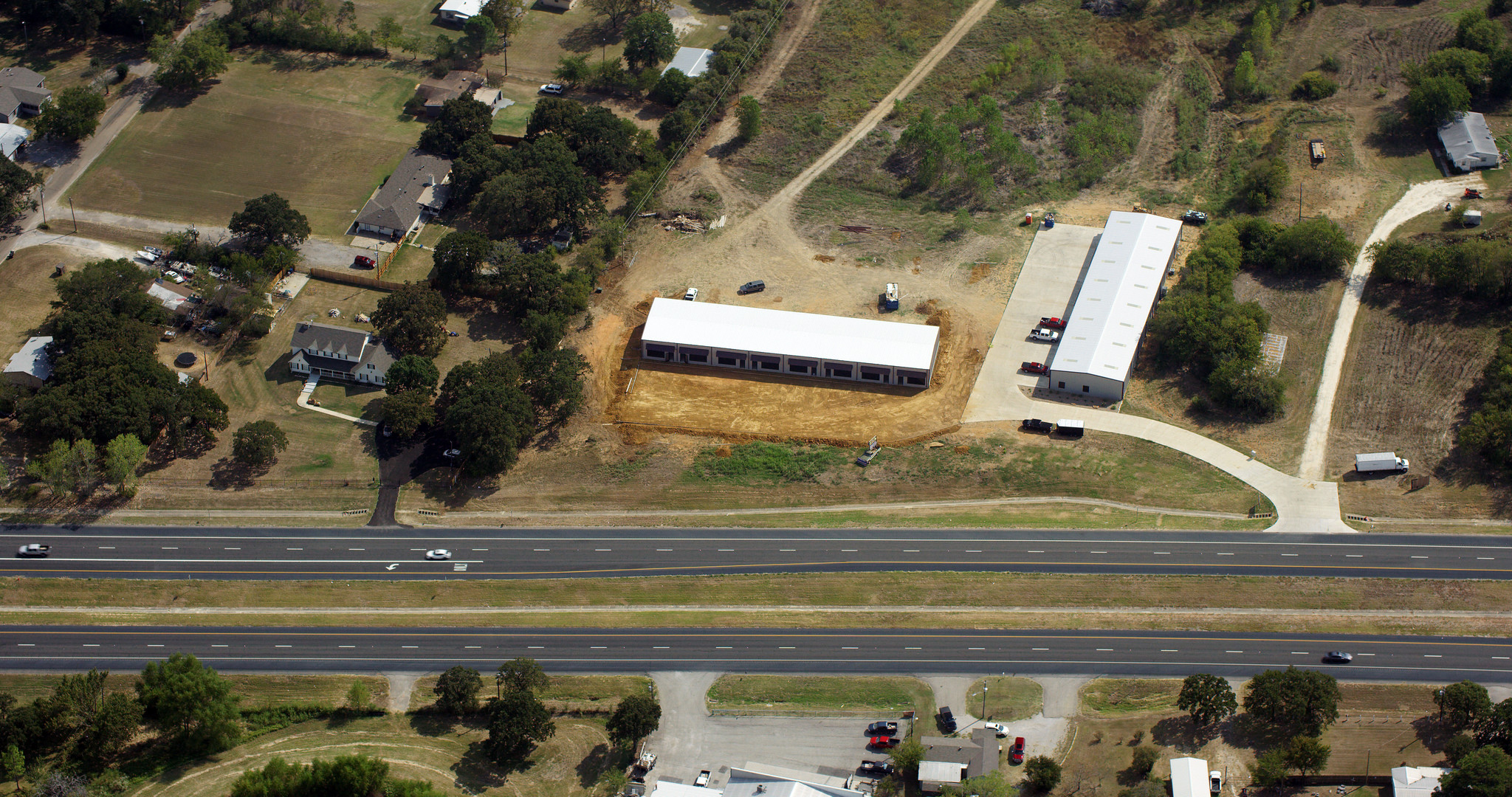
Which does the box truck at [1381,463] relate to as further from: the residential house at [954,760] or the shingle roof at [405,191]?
the shingle roof at [405,191]

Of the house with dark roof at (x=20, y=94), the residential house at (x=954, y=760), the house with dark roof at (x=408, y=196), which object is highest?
the house with dark roof at (x=20, y=94)

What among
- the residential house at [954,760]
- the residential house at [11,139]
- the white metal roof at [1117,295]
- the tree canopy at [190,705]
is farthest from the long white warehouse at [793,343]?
the residential house at [11,139]

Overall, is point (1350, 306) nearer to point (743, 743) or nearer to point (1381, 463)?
point (1381, 463)

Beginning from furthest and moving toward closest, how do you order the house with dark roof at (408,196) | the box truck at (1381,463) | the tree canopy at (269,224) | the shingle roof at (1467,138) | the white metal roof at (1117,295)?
1. the shingle roof at (1467,138)
2. the house with dark roof at (408,196)
3. the tree canopy at (269,224)
4. the white metal roof at (1117,295)
5. the box truck at (1381,463)

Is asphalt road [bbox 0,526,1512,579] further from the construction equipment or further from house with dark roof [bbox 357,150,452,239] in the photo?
house with dark roof [bbox 357,150,452,239]

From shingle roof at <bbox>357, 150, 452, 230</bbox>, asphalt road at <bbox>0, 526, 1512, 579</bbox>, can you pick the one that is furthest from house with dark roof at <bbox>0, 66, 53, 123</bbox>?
asphalt road at <bbox>0, 526, 1512, 579</bbox>

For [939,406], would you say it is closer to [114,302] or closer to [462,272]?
[462,272]

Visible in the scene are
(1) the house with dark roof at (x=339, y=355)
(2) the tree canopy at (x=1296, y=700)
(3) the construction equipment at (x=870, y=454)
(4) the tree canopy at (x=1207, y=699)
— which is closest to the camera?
(2) the tree canopy at (x=1296, y=700)
